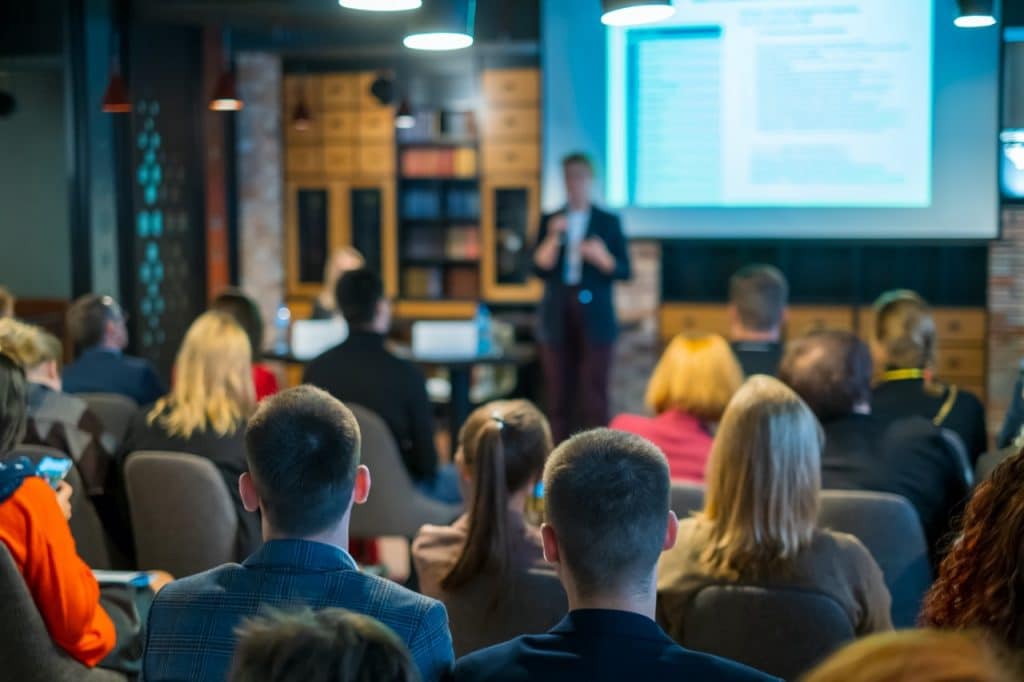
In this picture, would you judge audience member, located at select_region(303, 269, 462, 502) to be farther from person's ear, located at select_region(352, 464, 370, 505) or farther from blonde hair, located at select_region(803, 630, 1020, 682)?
blonde hair, located at select_region(803, 630, 1020, 682)

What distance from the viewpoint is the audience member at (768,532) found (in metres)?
2.56

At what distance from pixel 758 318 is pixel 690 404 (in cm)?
173

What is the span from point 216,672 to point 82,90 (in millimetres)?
5953

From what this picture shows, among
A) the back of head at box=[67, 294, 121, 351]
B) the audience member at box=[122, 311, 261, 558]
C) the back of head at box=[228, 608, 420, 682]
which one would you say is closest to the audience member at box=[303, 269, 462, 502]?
the audience member at box=[122, 311, 261, 558]

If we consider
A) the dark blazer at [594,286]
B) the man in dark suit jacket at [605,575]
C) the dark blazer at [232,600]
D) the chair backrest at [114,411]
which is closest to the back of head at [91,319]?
the chair backrest at [114,411]

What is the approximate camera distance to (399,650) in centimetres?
114

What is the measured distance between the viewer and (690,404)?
367 centimetres

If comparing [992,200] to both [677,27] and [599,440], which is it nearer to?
[677,27]

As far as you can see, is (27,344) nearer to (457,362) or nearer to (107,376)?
(107,376)

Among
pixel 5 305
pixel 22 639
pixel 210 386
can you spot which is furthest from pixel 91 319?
pixel 22 639

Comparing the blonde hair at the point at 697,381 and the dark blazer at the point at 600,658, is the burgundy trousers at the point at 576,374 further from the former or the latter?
the dark blazer at the point at 600,658

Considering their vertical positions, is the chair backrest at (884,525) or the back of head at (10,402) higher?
the back of head at (10,402)

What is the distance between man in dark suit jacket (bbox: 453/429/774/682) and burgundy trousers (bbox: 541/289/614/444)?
479 centimetres

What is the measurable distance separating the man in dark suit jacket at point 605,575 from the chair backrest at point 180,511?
1.91 m
